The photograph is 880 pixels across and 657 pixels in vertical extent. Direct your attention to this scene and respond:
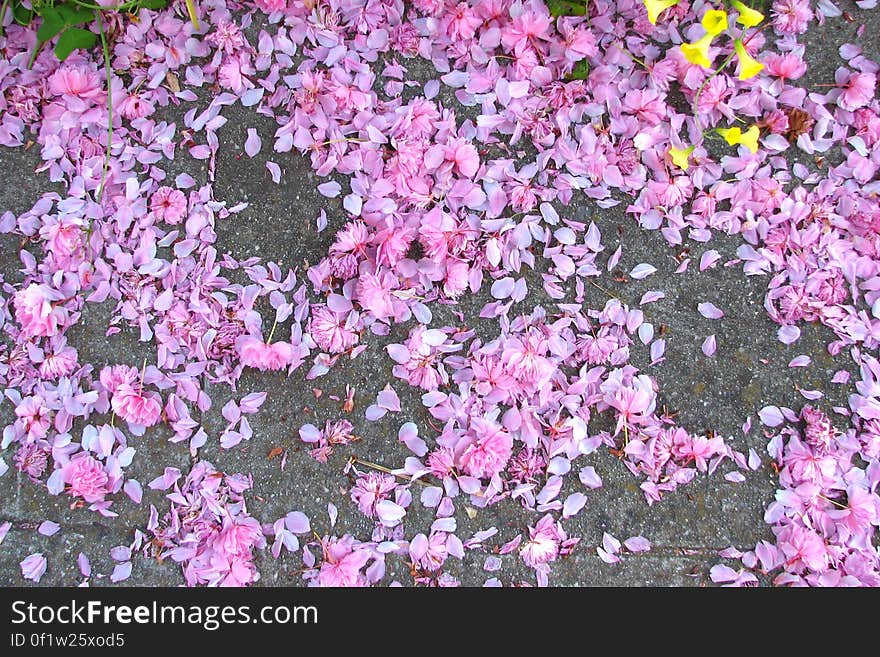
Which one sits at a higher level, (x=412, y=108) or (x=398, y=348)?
(x=412, y=108)

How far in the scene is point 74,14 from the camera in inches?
60.9

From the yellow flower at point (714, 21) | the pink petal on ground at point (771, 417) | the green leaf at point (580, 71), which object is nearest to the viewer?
the yellow flower at point (714, 21)

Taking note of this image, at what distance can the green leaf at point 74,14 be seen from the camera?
5.03 feet

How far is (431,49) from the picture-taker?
1.61 m

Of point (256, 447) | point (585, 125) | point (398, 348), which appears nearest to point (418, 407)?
point (398, 348)

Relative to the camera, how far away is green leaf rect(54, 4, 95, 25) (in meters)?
1.53

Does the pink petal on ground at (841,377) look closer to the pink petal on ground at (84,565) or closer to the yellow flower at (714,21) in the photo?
the yellow flower at (714,21)

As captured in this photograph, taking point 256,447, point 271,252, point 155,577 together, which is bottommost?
point 155,577

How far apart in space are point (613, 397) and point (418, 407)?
0.42 metres

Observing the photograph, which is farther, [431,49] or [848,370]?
[431,49]

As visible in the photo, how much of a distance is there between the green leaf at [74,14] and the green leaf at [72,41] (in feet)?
0.06

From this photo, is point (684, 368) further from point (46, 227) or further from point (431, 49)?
point (46, 227)

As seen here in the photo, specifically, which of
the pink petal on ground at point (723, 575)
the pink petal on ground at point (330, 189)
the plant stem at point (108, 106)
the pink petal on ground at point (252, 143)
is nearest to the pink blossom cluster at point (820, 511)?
the pink petal on ground at point (723, 575)

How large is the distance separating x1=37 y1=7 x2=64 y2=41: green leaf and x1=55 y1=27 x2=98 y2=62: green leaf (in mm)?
18
